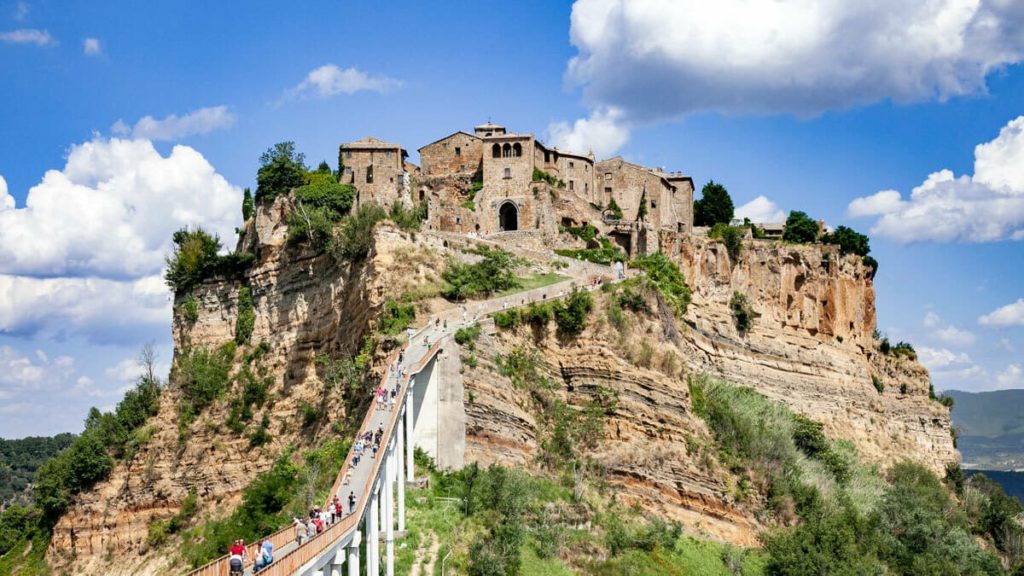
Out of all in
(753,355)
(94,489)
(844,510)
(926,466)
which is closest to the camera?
(844,510)

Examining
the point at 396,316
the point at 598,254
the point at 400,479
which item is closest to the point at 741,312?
the point at 598,254

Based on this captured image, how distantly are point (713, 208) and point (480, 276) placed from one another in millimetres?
31334

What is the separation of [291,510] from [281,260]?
931 inches

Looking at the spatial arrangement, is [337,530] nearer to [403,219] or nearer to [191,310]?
[403,219]

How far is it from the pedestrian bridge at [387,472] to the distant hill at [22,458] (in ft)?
392

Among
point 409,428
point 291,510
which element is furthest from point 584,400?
point 291,510

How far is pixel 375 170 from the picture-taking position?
209 feet

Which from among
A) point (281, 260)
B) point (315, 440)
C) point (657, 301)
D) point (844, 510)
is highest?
point (281, 260)

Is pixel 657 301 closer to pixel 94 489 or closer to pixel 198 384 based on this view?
pixel 198 384

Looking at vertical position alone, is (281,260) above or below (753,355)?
above

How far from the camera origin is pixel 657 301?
54062mm

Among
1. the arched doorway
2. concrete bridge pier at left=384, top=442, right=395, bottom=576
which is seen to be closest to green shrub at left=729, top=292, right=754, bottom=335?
the arched doorway

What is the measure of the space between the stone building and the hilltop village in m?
0.06

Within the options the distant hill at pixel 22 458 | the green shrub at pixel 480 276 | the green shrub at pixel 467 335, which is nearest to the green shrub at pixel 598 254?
the green shrub at pixel 480 276
